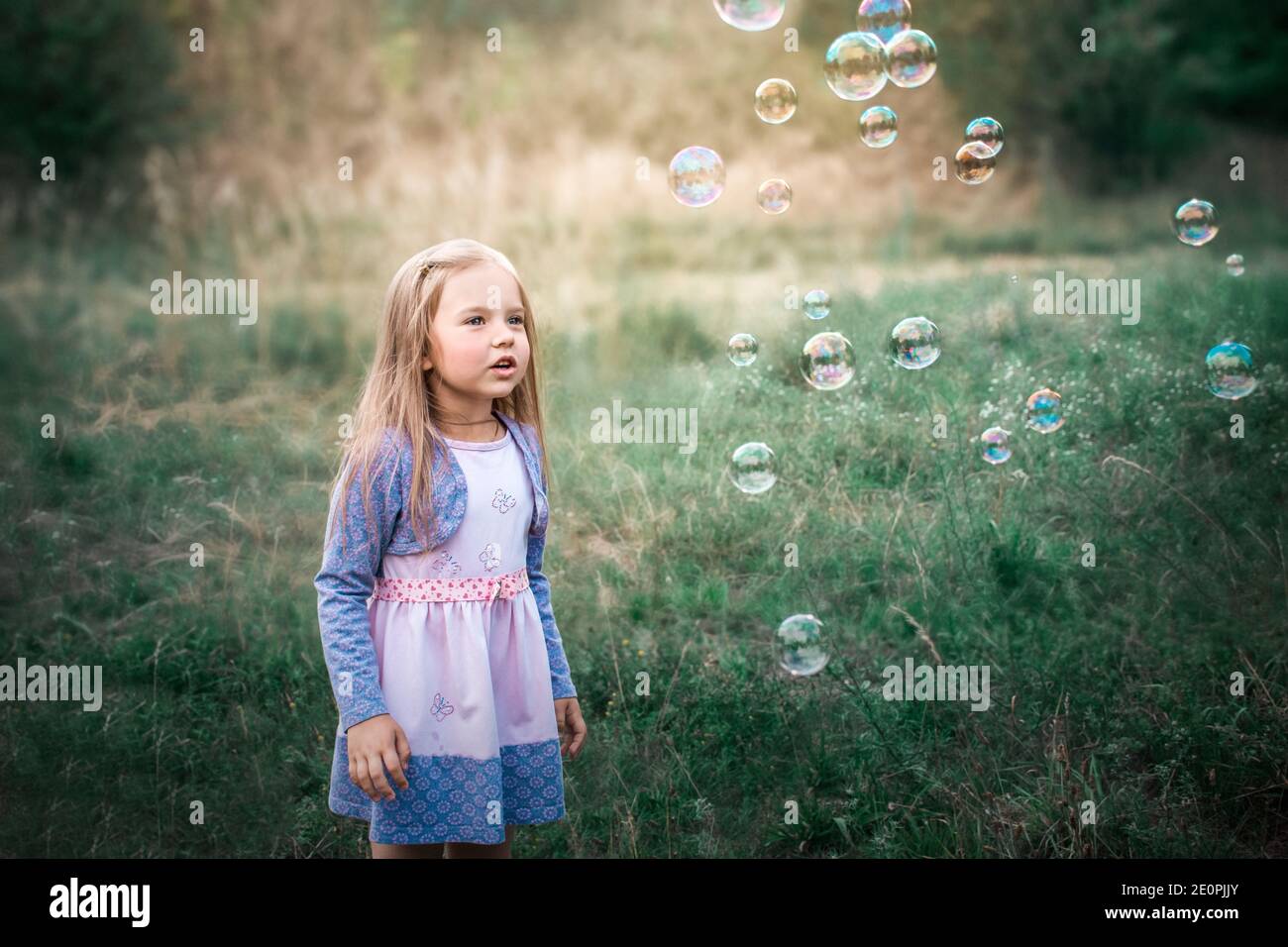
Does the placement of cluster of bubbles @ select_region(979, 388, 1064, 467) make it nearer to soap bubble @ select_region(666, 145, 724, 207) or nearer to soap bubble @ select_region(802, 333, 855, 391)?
soap bubble @ select_region(802, 333, 855, 391)

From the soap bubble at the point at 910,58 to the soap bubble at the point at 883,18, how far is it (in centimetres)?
6

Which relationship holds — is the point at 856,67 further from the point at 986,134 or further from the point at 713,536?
the point at 713,536

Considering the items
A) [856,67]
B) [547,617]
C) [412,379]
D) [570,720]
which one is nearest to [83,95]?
[856,67]

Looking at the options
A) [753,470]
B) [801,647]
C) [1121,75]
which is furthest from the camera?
[1121,75]

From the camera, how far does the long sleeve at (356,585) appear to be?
7.46ft

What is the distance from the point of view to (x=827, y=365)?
400 cm

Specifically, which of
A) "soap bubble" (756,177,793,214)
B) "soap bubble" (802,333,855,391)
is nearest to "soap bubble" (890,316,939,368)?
"soap bubble" (802,333,855,391)

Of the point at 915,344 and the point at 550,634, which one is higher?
the point at 915,344

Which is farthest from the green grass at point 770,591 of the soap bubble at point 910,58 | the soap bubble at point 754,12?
the soap bubble at point 754,12

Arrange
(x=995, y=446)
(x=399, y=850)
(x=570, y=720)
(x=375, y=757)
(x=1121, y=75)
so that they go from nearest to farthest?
(x=375, y=757) → (x=399, y=850) → (x=570, y=720) → (x=995, y=446) → (x=1121, y=75)

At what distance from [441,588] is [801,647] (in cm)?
142

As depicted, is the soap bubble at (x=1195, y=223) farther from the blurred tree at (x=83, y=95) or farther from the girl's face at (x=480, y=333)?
the blurred tree at (x=83, y=95)

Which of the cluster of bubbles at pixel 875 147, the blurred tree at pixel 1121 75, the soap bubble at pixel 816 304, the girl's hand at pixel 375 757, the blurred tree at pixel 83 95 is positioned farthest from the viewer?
the blurred tree at pixel 1121 75

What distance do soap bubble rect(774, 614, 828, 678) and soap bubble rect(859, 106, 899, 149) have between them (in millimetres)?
1647
